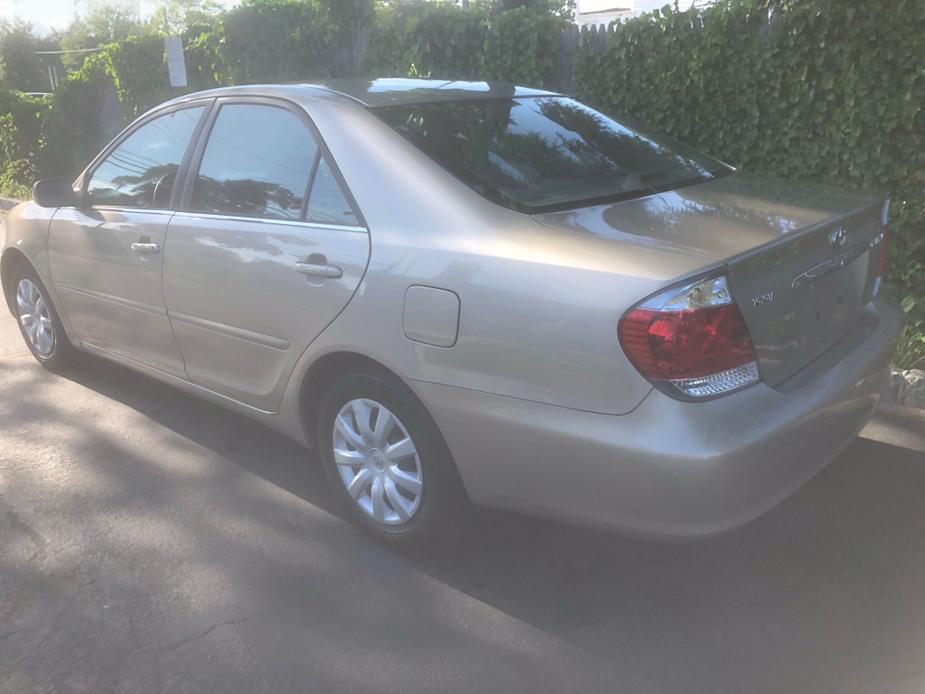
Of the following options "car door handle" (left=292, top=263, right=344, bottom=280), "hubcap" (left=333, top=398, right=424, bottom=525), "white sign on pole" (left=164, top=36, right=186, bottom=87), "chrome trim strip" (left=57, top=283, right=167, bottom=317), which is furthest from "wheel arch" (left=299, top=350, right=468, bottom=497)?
"white sign on pole" (left=164, top=36, right=186, bottom=87)

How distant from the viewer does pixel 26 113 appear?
12055 mm

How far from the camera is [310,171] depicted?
3.38 m

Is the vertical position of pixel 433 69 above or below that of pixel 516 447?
above

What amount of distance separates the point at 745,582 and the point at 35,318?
14.0ft

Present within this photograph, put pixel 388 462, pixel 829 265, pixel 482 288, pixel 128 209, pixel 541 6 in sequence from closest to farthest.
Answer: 1. pixel 482 288
2. pixel 829 265
3. pixel 388 462
4. pixel 128 209
5. pixel 541 6

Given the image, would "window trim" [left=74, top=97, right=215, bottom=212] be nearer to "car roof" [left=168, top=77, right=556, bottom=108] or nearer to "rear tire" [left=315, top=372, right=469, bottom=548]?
"car roof" [left=168, top=77, right=556, bottom=108]

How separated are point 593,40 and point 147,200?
141 inches

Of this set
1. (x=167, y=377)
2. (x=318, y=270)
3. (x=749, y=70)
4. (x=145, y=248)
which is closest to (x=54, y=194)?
(x=145, y=248)

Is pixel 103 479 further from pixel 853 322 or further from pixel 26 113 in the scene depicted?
pixel 26 113

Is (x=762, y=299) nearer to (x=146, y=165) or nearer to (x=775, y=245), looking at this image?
(x=775, y=245)

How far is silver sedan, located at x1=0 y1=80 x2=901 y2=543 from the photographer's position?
2473 millimetres

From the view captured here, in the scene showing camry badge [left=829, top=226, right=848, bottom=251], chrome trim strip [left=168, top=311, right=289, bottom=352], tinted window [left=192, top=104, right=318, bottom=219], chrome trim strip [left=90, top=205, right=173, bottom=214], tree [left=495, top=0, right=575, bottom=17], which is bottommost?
chrome trim strip [left=168, top=311, right=289, bottom=352]

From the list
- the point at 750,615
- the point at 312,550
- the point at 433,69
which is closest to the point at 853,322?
the point at 750,615

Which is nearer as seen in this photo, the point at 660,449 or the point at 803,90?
the point at 660,449
